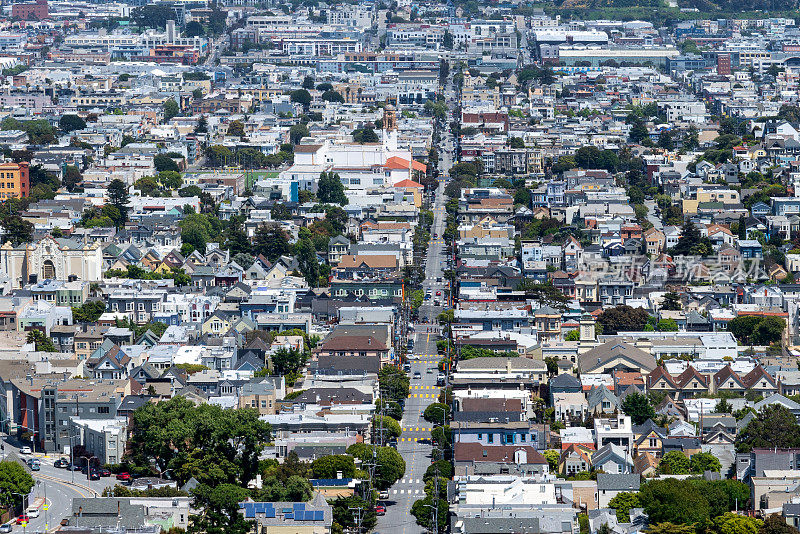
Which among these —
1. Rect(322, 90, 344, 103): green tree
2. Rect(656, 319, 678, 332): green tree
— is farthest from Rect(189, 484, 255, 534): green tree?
Rect(322, 90, 344, 103): green tree

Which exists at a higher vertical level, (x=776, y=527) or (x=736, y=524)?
(x=776, y=527)

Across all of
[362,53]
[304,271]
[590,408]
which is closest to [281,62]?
[362,53]

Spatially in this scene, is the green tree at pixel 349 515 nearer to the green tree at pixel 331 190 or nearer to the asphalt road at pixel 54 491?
the asphalt road at pixel 54 491

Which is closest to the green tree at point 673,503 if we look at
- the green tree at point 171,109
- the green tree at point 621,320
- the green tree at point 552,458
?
the green tree at point 552,458

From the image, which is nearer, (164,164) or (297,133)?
(164,164)

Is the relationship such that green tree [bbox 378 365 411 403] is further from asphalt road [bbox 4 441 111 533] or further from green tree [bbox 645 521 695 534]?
green tree [bbox 645 521 695 534]

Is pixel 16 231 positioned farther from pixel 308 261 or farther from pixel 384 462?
pixel 384 462

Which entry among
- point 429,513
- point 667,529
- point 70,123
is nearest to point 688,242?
point 429,513

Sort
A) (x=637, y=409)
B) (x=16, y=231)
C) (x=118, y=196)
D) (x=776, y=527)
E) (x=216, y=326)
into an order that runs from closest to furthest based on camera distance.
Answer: (x=776, y=527) → (x=637, y=409) → (x=216, y=326) → (x=16, y=231) → (x=118, y=196)
